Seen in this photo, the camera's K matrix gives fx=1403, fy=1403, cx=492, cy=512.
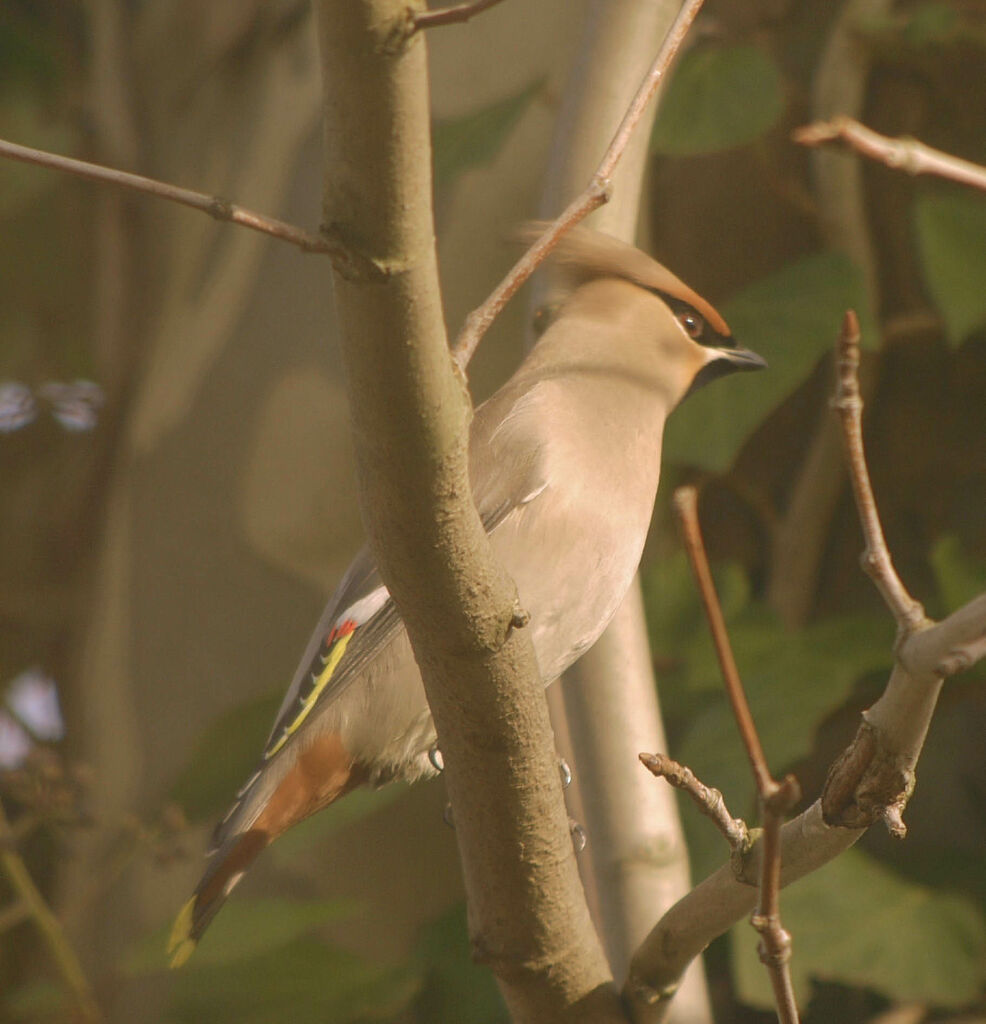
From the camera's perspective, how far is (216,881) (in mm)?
1580

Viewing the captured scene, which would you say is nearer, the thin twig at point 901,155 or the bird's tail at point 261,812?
the thin twig at point 901,155

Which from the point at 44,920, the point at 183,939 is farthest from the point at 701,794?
the point at 44,920

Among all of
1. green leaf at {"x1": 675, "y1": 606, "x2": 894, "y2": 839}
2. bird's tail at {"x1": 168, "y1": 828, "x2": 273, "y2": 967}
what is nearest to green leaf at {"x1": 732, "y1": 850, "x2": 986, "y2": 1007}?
green leaf at {"x1": 675, "y1": 606, "x2": 894, "y2": 839}

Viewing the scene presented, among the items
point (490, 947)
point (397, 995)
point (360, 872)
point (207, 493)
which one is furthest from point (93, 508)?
point (490, 947)

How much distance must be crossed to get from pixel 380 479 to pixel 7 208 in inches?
118

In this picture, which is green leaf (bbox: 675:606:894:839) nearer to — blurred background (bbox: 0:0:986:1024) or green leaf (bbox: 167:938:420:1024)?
blurred background (bbox: 0:0:986:1024)

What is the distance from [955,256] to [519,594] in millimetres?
1229

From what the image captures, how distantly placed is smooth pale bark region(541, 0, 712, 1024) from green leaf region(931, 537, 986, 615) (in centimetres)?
79

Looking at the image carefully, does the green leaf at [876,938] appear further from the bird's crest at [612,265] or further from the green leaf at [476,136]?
the green leaf at [476,136]

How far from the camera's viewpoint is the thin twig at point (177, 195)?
31.0 inches

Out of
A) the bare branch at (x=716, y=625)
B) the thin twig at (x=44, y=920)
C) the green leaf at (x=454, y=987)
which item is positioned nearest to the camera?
the bare branch at (x=716, y=625)

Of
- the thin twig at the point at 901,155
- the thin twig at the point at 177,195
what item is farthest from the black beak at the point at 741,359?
the thin twig at the point at 901,155

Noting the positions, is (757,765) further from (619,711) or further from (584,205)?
(619,711)

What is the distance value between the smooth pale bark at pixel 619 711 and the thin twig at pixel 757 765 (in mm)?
784
